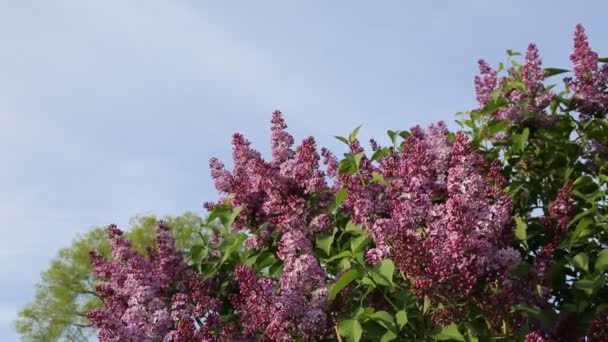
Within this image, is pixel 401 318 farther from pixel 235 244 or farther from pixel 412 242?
pixel 235 244

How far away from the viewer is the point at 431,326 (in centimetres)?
474

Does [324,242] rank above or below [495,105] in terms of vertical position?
below

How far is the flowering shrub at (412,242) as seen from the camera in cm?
420

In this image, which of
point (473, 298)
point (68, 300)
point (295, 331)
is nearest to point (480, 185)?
point (473, 298)

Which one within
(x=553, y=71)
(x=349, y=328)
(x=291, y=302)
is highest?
(x=553, y=71)

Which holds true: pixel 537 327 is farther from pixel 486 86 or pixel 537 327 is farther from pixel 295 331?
pixel 486 86

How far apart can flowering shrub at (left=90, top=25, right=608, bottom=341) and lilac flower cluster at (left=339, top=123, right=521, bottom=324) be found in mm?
11

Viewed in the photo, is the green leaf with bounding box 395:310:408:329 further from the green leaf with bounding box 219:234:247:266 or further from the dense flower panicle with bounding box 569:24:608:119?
the dense flower panicle with bounding box 569:24:608:119

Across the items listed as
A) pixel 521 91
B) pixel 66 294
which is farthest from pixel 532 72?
pixel 66 294

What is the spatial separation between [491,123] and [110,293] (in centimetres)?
326

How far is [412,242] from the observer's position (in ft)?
13.5

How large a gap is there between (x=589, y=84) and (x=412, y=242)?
3154 millimetres

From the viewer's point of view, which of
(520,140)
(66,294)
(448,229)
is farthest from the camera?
(66,294)

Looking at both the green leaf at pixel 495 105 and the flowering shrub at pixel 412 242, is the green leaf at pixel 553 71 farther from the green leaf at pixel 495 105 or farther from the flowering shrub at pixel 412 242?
the green leaf at pixel 495 105
